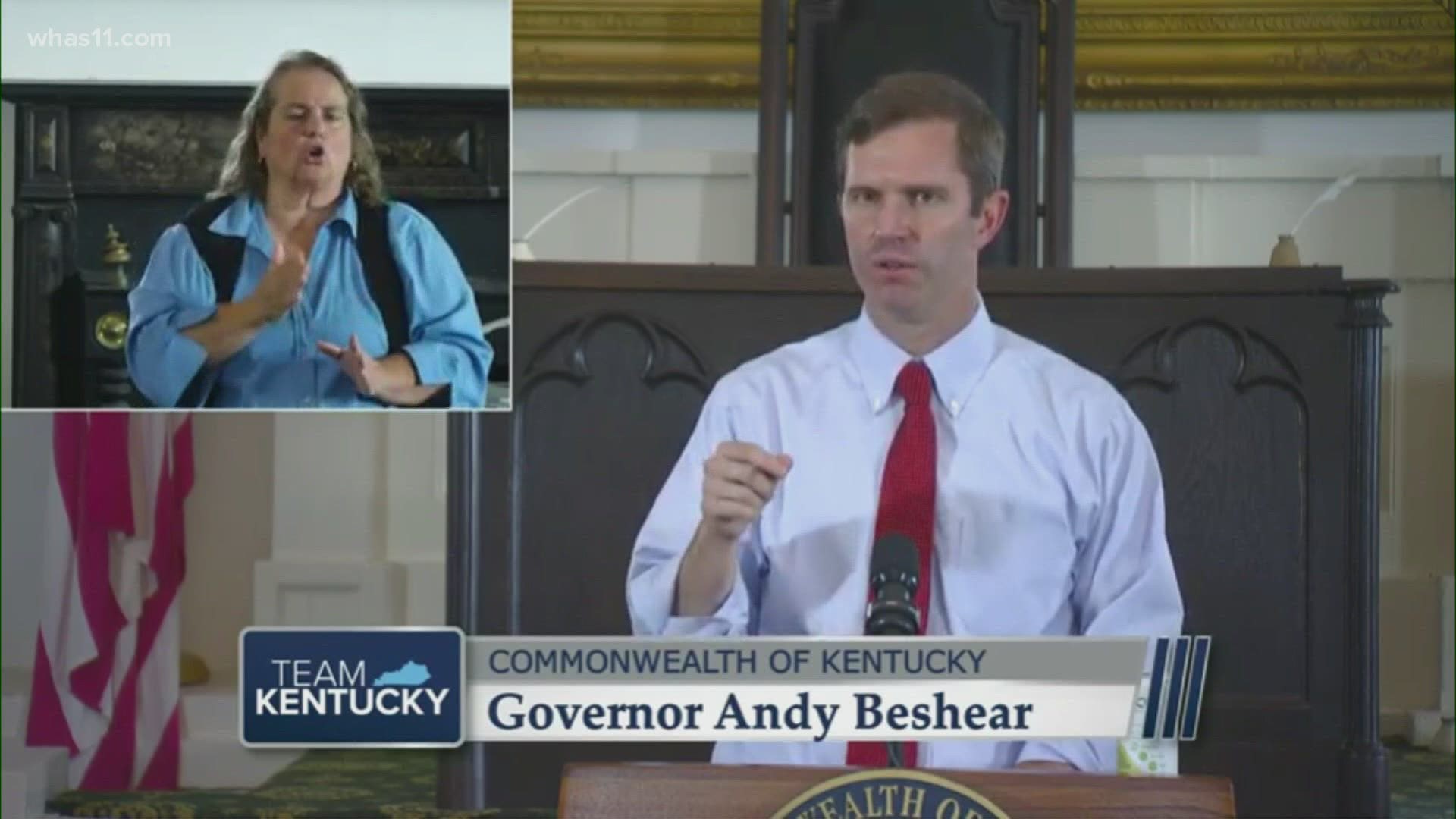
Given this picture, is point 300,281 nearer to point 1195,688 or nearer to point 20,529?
point 20,529

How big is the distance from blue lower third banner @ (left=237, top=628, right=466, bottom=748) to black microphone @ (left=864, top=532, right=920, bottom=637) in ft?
1.75

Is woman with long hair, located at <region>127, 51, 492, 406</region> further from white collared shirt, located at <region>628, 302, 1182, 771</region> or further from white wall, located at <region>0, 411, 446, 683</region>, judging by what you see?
white collared shirt, located at <region>628, 302, 1182, 771</region>

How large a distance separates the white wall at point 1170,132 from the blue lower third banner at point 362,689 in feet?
2.26

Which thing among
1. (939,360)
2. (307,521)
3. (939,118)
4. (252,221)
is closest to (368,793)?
(307,521)

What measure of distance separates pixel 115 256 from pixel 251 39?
333 millimetres

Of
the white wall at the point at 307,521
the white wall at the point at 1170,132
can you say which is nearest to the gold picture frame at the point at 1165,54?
the white wall at the point at 1170,132

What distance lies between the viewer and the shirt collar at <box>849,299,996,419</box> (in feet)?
8.89

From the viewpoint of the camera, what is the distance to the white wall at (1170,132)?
278 centimetres

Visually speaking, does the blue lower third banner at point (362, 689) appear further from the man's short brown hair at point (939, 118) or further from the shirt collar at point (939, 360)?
the man's short brown hair at point (939, 118)

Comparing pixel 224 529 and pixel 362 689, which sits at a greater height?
pixel 224 529

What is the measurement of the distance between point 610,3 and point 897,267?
0.55 metres

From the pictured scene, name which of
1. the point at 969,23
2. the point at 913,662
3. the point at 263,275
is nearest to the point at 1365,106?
the point at 969,23

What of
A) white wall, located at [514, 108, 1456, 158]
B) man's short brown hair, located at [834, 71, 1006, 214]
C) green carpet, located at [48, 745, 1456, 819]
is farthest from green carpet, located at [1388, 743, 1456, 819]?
man's short brown hair, located at [834, 71, 1006, 214]

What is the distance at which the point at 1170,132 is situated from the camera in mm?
2816
